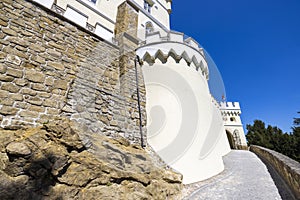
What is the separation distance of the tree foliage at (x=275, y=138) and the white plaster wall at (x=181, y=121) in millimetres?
16106

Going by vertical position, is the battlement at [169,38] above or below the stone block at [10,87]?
above

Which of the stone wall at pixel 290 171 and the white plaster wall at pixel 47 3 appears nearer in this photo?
the stone wall at pixel 290 171

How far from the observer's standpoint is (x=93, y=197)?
2.70 m

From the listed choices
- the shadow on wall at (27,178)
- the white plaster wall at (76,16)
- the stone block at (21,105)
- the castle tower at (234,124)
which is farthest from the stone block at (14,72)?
the castle tower at (234,124)

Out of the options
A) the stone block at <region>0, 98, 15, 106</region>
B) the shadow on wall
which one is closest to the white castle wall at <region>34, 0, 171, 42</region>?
the stone block at <region>0, 98, 15, 106</region>

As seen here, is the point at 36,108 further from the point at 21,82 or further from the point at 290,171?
the point at 290,171

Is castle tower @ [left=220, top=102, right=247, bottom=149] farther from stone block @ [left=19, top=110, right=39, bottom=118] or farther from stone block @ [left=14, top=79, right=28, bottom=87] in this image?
stone block @ [left=14, top=79, right=28, bottom=87]

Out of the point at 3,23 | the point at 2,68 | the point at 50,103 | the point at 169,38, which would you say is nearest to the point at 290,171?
the point at 169,38

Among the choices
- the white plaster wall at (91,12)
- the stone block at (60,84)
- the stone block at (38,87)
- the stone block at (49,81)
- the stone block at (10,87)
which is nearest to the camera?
the stone block at (10,87)

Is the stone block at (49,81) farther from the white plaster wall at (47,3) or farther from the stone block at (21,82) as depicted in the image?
the white plaster wall at (47,3)

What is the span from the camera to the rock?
94.3 inches

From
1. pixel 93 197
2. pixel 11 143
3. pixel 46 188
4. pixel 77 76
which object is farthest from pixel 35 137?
pixel 77 76

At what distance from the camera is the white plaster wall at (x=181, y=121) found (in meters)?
4.71

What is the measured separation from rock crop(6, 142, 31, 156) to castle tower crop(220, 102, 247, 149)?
65.1 feet
